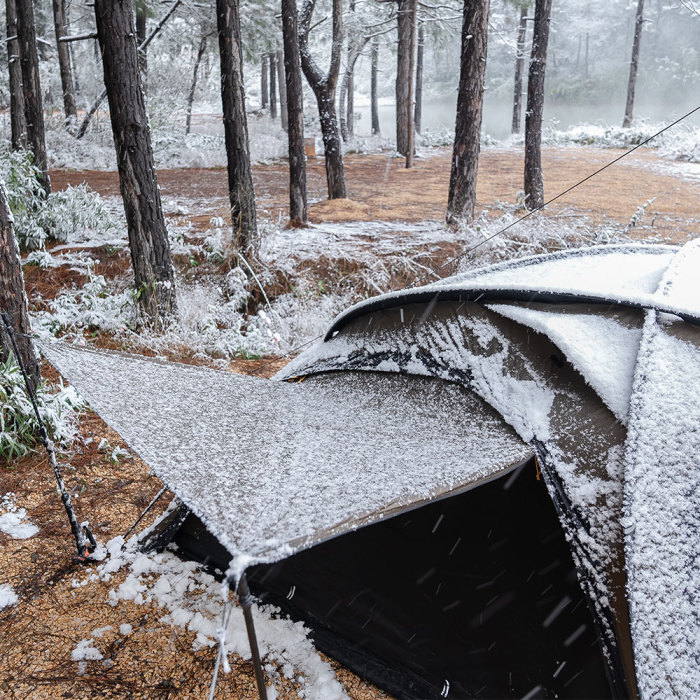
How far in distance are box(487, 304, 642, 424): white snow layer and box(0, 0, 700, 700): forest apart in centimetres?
147

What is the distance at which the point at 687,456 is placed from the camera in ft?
5.87

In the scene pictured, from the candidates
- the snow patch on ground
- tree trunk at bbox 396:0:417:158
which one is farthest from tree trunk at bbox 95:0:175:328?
tree trunk at bbox 396:0:417:158

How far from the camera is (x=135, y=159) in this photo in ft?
17.2

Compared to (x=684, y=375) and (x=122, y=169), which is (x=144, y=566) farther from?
(x=122, y=169)

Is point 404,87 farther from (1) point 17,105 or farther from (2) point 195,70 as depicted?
(1) point 17,105

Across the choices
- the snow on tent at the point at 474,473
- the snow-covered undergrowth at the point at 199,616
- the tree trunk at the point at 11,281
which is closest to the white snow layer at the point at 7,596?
the snow-covered undergrowth at the point at 199,616

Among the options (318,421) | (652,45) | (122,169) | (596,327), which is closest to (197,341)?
(122,169)

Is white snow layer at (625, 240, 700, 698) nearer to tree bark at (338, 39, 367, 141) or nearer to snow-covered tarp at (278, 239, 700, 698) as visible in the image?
snow-covered tarp at (278, 239, 700, 698)

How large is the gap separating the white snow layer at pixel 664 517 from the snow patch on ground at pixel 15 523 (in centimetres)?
291

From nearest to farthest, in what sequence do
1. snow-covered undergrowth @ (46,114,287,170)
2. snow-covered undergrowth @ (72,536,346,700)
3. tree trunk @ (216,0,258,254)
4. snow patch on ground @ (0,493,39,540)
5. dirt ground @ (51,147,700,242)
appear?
snow-covered undergrowth @ (72,536,346,700), snow patch on ground @ (0,493,39,540), tree trunk @ (216,0,258,254), dirt ground @ (51,147,700,242), snow-covered undergrowth @ (46,114,287,170)

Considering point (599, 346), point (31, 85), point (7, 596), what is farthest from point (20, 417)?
point (31, 85)

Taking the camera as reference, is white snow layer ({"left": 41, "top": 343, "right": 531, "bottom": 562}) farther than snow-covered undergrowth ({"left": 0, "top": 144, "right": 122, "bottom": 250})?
No

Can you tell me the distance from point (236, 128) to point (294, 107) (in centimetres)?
143

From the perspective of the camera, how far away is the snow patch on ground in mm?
3066
